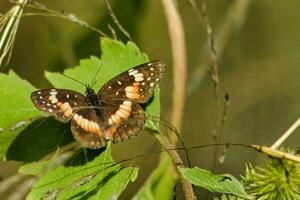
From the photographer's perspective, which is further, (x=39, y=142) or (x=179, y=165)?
(x=39, y=142)

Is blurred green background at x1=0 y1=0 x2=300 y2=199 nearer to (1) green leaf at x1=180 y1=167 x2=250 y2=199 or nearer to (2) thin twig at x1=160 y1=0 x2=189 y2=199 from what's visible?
(2) thin twig at x1=160 y1=0 x2=189 y2=199

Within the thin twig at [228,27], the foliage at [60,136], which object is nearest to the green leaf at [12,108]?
the foliage at [60,136]

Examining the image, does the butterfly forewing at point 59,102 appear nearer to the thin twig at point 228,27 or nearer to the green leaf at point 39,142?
the green leaf at point 39,142

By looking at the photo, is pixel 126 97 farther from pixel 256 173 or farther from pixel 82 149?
pixel 256 173

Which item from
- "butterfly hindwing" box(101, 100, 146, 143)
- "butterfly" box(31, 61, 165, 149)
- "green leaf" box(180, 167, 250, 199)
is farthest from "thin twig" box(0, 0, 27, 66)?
"green leaf" box(180, 167, 250, 199)

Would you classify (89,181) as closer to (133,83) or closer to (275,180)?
(133,83)

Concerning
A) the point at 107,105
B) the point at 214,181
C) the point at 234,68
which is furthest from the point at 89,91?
the point at 234,68
